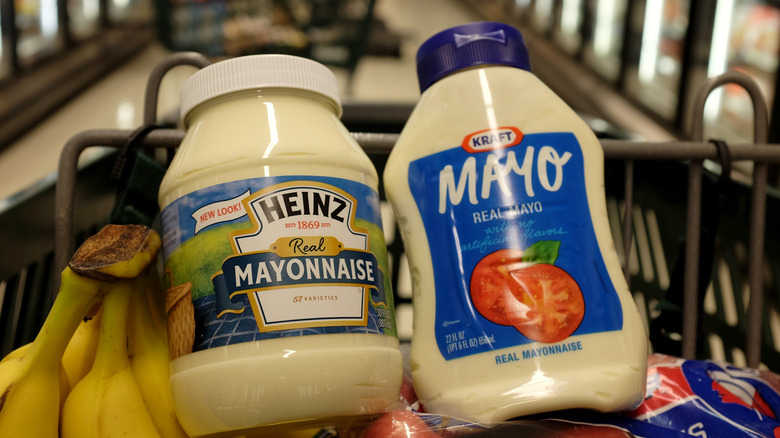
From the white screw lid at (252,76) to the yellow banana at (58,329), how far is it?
0.15m

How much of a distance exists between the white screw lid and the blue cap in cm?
13

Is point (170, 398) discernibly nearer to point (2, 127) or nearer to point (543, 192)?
point (543, 192)

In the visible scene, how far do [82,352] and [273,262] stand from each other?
288 mm

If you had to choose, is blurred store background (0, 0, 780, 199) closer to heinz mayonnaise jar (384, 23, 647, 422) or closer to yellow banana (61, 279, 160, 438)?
heinz mayonnaise jar (384, 23, 647, 422)

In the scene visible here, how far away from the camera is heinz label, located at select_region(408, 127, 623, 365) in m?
0.54

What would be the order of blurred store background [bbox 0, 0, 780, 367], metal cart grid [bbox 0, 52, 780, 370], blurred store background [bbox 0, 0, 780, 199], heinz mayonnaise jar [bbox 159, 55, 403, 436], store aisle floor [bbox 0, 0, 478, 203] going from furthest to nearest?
store aisle floor [bbox 0, 0, 478, 203] < blurred store background [bbox 0, 0, 780, 199] < blurred store background [bbox 0, 0, 780, 367] < metal cart grid [bbox 0, 52, 780, 370] < heinz mayonnaise jar [bbox 159, 55, 403, 436]

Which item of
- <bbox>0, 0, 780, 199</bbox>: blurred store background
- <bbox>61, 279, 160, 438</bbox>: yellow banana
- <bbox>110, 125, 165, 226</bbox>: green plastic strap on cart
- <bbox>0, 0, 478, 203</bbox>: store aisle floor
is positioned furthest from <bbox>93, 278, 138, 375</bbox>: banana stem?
<bbox>0, 0, 478, 203</bbox>: store aisle floor

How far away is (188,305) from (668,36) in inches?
151

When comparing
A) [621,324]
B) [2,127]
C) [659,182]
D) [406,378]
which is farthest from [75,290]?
[2,127]

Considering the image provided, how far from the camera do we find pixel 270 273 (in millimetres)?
510

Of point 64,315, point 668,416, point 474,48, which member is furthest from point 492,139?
point 64,315

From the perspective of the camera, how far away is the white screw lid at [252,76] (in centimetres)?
58

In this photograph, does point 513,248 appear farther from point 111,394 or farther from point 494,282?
point 111,394

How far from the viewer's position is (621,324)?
551mm
